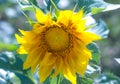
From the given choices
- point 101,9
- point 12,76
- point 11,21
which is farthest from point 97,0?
point 11,21

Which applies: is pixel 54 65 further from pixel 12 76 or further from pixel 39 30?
pixel 12 76

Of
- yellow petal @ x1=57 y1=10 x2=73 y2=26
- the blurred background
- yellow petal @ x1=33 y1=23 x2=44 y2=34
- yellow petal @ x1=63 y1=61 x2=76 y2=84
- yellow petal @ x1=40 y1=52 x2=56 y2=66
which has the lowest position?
the blurred background

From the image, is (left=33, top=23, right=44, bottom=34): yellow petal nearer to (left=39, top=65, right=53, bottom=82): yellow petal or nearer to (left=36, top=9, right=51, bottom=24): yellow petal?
(left=36, top=9, right=51, bottom=24): yellow petal

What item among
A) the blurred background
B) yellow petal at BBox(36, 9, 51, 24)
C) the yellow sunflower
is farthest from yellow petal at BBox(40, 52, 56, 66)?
the blurred background

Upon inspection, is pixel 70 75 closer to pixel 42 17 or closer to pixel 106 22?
pixel 42 17

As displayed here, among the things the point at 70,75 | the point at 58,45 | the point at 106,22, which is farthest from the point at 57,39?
the point at 106,22

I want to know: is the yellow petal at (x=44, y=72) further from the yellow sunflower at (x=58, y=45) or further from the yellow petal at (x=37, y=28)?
the yellow petal at (x=37, y=28)

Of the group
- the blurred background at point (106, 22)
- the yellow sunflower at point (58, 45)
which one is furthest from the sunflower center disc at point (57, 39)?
the blurred background at point (106, 22)

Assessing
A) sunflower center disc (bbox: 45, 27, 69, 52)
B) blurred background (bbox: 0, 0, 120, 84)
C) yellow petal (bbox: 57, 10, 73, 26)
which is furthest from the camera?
blurred background (bbox: 0, 0, 120, 84)

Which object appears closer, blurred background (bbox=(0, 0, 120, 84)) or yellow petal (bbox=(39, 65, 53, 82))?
yellow petal (bbox=(39, 65, 53, 82))
